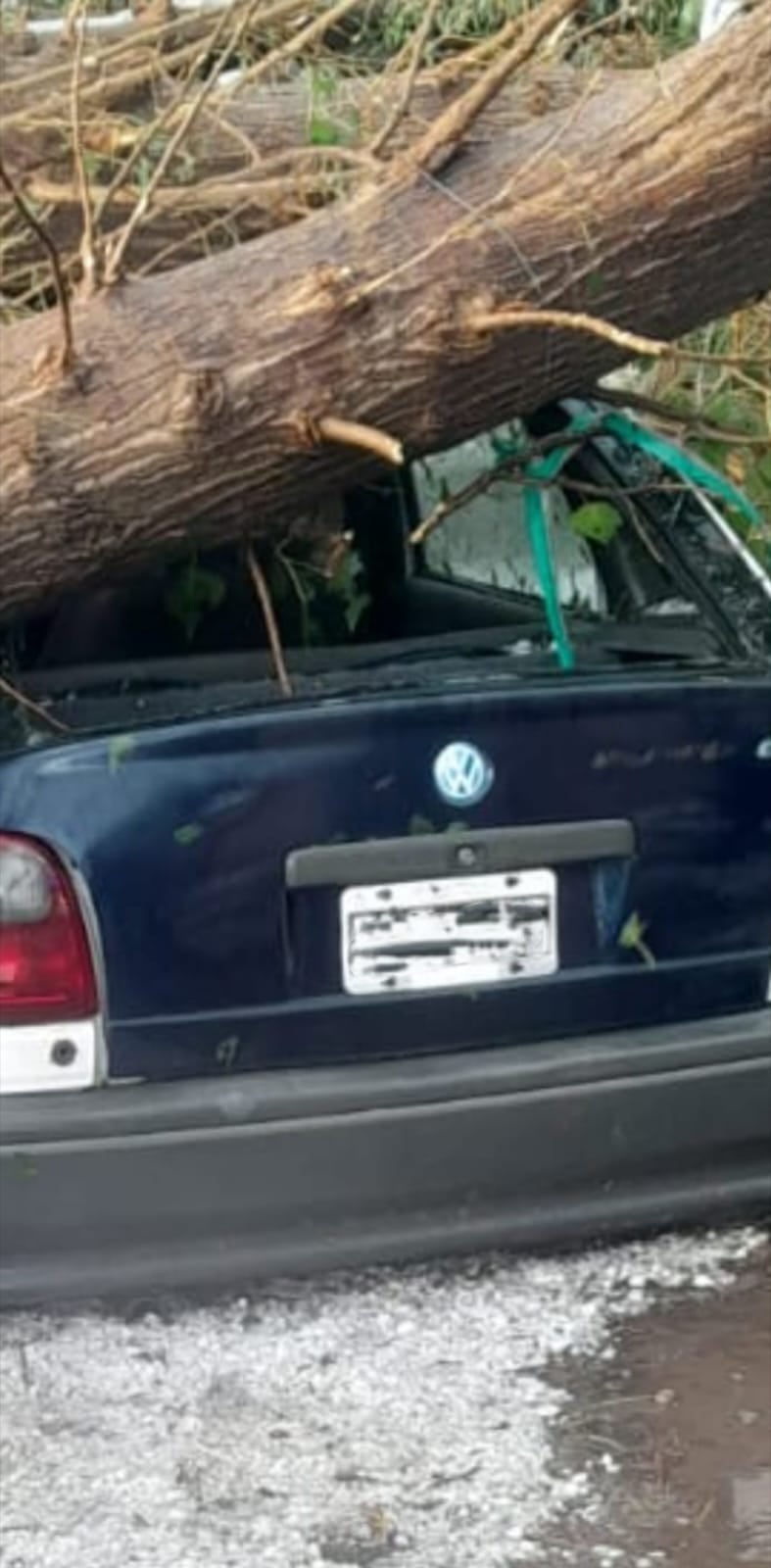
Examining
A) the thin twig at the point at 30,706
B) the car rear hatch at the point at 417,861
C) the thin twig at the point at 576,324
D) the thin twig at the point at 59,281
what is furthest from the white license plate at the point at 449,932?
the thin twig at the point at 59,281

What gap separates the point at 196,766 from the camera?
3705mm

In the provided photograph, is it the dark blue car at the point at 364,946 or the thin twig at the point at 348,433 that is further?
the thin twig at the point at 348,433

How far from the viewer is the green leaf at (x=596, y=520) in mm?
4551

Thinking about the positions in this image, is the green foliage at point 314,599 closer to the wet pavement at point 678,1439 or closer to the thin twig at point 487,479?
the thin twig at point 487,479

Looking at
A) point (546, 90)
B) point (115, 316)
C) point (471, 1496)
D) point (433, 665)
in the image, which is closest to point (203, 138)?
point (546, 90)

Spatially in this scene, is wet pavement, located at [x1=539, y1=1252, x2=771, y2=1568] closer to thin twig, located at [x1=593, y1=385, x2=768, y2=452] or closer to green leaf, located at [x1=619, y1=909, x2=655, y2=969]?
green leaf, located at [x1=619, y1=909, x2=655, y2=969]

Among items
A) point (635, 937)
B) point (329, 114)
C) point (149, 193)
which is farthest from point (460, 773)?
point (329, 114)

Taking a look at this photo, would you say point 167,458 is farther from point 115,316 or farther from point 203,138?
point 203,138

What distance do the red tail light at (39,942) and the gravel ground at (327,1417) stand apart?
63cm

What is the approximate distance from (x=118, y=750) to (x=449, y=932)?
59 cm

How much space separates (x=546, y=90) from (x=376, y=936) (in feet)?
6.05

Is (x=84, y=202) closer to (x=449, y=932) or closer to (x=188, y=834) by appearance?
(x=188, y=834)

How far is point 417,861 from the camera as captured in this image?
3812 mm

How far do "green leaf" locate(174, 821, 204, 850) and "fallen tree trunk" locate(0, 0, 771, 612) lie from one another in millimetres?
651
